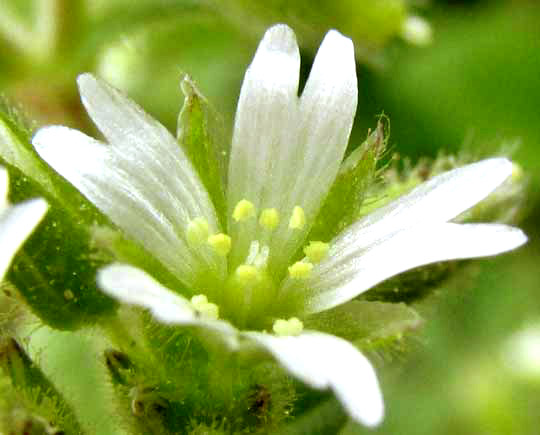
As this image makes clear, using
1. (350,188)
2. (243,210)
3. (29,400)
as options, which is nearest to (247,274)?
(243,210)

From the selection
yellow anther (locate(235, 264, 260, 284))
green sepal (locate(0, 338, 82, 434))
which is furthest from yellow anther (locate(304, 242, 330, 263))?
green sepal (locate(0, 338, 82, 434))

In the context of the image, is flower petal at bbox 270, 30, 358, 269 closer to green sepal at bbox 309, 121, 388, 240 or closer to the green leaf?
green sepal at bbox 309, 121, 388, 240

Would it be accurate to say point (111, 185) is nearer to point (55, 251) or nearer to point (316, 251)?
point (55, 251)

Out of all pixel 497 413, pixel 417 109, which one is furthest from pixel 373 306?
pixel 417 109

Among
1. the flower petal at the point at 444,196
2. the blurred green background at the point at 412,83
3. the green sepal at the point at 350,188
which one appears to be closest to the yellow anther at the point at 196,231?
the green sepal at the point at 350,188

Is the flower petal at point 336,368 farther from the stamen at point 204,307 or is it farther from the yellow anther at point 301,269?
the yellow anther at point 301,269

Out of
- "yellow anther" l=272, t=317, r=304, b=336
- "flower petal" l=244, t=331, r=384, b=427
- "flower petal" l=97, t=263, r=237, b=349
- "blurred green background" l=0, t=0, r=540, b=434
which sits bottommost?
"blurred green background" l=0, t=0, r=540, b=434
